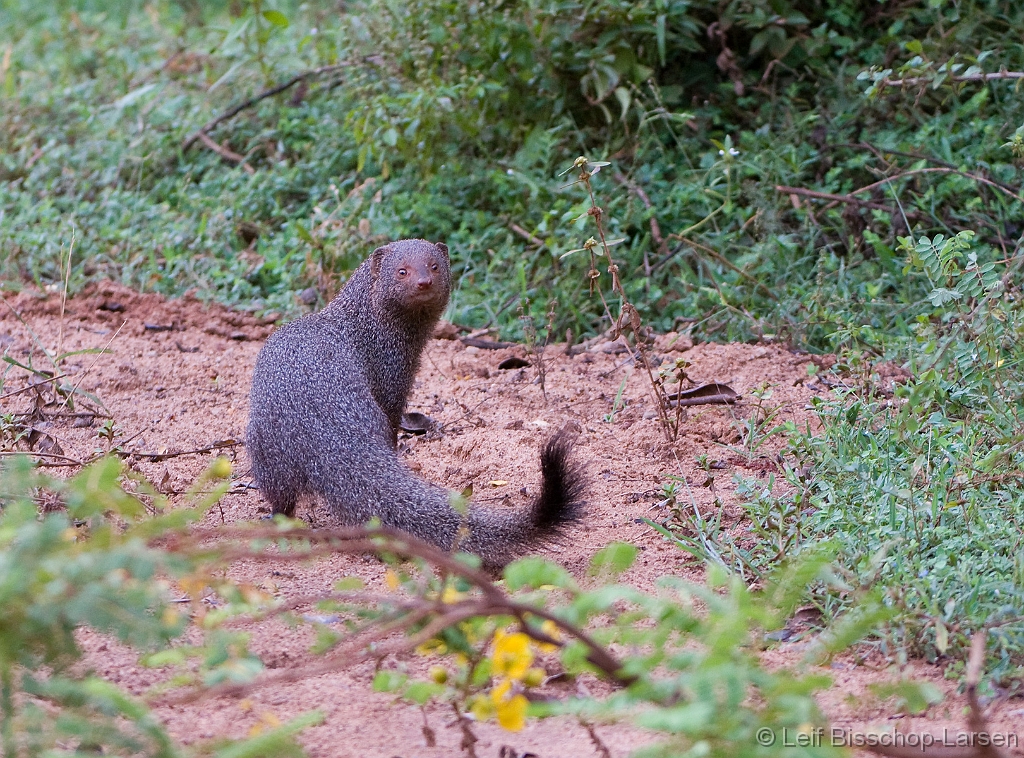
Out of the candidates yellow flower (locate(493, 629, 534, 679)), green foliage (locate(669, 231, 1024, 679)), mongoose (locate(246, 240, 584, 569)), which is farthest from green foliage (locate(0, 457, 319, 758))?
green foliage (locate(669, 231, 1024, 679))

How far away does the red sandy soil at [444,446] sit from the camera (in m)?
1.63

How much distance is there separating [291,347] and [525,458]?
0.63 m

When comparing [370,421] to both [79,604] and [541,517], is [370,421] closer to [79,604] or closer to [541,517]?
[541,517]

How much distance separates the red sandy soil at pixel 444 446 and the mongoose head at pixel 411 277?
36cm

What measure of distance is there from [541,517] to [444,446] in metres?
0.95

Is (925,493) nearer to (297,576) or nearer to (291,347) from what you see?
(297,576)

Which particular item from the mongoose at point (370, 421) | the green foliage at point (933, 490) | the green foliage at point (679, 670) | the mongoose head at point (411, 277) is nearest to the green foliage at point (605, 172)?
the mongoose head at point (411, 277)

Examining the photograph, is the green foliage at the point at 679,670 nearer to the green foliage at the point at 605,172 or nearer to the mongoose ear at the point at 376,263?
the mongoose ear at the point at 376,263

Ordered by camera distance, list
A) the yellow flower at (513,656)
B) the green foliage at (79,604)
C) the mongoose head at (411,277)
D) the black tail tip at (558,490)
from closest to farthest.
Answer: the green foliage at (79,604), the yellow flower at (513,656), the black tail tip at (558,490), the mongoose head at (411,277)

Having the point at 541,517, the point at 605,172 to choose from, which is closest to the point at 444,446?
the point at 541,517

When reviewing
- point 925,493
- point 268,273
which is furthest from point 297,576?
point 268,273

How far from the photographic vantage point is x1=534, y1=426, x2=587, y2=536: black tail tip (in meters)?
1.99

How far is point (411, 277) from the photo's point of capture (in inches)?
122

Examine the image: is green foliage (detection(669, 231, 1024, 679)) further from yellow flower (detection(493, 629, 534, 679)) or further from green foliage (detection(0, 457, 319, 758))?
green foliage (detection(0, 457, 319, 758))
